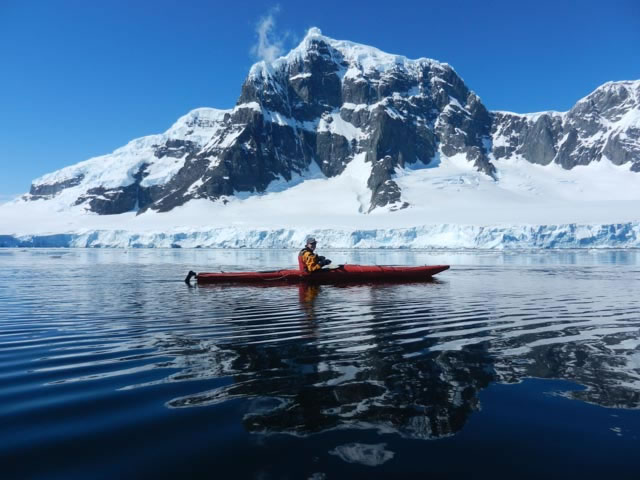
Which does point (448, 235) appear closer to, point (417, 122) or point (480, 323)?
point (480, 323)

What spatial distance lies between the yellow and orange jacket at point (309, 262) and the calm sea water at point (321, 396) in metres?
8.08

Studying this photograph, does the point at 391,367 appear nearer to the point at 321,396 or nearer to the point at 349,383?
the point at 349,383

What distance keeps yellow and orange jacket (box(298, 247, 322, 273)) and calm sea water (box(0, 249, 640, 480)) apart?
8.08 m

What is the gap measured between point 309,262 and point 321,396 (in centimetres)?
1371

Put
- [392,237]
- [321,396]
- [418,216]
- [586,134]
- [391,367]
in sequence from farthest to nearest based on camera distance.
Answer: [586,134] < [418,216] < [392,237] < [391,367] < [321,396]

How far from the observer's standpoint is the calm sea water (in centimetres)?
326

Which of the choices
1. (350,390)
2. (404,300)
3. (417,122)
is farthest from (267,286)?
(417,122)

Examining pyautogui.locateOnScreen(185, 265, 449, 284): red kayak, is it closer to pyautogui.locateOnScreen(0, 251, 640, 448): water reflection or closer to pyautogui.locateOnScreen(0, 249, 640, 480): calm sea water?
pyautogui.locateOnScreen(0, 251, 640, 448): water reflection

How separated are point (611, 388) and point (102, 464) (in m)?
5.07

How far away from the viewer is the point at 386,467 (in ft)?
10.4

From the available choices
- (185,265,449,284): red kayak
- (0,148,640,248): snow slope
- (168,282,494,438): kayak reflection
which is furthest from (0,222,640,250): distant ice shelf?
(168,282,494,438): kayak reflection

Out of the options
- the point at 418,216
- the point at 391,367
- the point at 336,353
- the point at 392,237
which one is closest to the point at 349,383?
the point at 391,367

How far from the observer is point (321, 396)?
463cm

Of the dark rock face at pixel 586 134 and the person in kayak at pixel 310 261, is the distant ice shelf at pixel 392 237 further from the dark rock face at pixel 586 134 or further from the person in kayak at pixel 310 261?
the dark rock face at pixel 586 134
